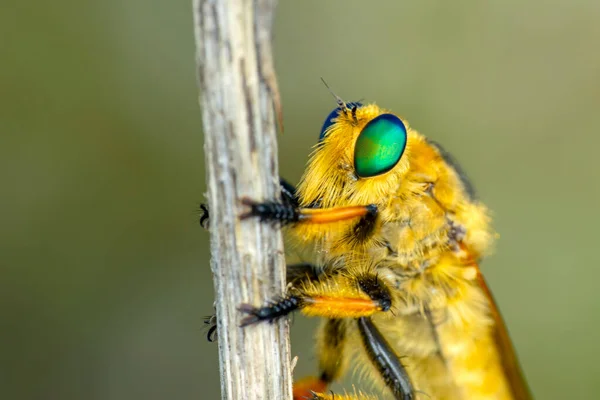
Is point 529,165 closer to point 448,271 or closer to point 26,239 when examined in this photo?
point 448,271

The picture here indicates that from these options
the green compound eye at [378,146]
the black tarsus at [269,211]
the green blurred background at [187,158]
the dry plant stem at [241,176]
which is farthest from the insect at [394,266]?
the green blurred background at [187,158]

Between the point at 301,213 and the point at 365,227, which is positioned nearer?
the point at 301,213

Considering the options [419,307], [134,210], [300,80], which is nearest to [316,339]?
[419,307]

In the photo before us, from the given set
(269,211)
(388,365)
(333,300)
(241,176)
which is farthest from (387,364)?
(241,176)

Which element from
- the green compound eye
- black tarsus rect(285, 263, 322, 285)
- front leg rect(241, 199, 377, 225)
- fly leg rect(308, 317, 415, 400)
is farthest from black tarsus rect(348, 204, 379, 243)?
fly leg rect(308, 317, 415, 400)

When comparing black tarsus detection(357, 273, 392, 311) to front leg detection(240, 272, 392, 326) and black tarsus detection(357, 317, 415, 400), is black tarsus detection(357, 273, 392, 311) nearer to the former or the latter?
front leg detection(240, 272, 392, 326)

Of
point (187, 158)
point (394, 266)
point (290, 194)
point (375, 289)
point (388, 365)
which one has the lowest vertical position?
point (388, 365)

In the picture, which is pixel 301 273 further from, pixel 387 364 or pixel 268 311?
pixel 268 311
